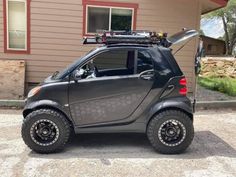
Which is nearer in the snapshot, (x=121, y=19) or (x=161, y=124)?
(x=161, y=124)

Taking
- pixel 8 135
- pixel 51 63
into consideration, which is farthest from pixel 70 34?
pixel 8 135

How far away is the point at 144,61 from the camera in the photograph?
5805 millimetres

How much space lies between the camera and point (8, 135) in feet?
21.8

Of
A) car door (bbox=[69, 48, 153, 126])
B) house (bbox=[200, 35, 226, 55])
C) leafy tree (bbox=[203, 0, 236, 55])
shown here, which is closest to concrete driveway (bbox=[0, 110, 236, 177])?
car door (bbox=[69, 48, 153, 126])

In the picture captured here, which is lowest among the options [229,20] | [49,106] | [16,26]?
[49,106]

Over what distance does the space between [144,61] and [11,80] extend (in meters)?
5.85

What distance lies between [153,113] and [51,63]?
606cm

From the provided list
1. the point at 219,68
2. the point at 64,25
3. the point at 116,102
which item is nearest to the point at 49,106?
the point at 116,102

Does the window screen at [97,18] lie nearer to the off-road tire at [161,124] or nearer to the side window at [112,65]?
the side window at [112,65]

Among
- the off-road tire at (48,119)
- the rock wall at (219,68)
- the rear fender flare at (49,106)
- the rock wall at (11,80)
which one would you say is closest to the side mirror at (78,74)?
Answer: the rear fender flare at (49,106)

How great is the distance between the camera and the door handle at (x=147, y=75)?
5715mm

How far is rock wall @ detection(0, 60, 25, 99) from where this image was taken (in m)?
10.2

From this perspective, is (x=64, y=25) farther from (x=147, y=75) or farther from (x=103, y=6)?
(x=147, y=75)

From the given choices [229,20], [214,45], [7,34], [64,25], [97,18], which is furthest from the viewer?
[229,20]
